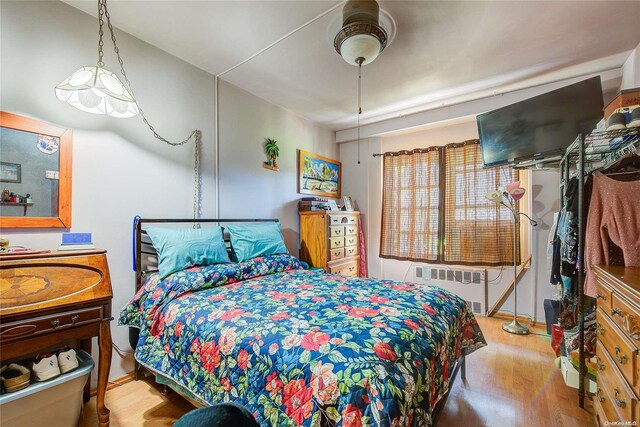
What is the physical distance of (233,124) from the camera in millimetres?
2949

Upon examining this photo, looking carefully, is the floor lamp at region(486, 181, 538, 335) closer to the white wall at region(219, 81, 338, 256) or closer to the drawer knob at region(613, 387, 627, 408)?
the drawer knob at region(613, 387, 627, 408)

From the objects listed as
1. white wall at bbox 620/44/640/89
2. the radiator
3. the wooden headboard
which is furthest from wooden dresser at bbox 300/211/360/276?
white wall at bbox 620/44/640/89

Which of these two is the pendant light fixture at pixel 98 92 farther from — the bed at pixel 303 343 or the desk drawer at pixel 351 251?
the desk drawer at pixel 351 251

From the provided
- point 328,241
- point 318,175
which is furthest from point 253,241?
point 318,175

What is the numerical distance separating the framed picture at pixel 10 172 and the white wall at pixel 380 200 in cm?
374

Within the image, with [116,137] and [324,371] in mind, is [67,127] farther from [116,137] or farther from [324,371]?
[324,371]

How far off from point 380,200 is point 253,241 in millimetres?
2389

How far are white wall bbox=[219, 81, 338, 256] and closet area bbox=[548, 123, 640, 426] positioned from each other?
2.76m

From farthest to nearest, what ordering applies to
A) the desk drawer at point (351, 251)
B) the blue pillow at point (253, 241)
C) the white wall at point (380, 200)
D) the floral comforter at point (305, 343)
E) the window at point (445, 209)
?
1. the desk drawer at point (351, 251)
2. the window at point (445, 209)
3. the white wall at point (380, 200)
4. the blue pillow at point (253, 241)
5. the floral comforter at point (305, 343)

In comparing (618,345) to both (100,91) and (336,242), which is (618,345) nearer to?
(336,242)

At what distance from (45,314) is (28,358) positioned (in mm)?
458

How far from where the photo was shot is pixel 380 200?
431 centimetres

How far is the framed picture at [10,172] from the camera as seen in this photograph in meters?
1.60

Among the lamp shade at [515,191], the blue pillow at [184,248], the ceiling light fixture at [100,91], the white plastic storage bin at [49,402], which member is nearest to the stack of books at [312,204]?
the blue pillow at [184,248]
